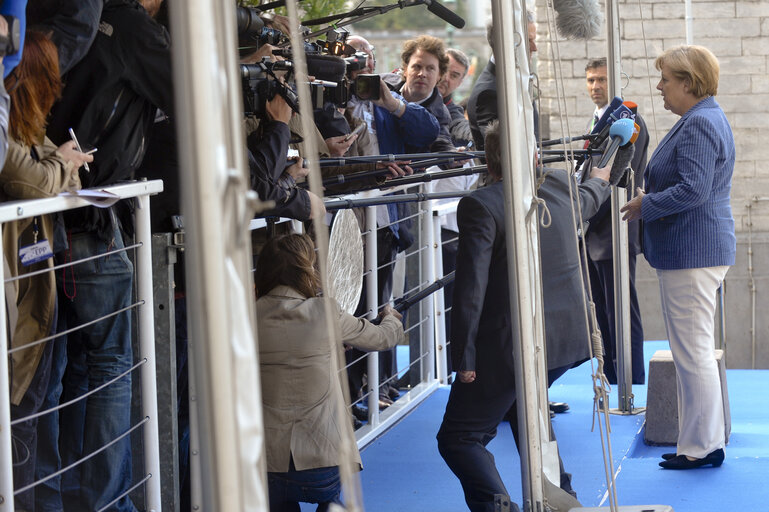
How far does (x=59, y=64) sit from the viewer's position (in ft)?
7.66

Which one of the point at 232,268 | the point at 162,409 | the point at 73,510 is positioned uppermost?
the point at 232,268

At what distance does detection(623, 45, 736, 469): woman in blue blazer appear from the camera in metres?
3.73

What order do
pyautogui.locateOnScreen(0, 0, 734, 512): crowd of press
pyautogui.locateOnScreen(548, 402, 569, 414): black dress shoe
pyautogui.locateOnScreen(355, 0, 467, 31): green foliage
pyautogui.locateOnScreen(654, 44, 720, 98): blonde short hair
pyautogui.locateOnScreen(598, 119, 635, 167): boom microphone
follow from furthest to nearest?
1. pyautogui.locateOnScreen(355, 0, 467, 31): green foliage
2. pyautogui.locateOnScreen(548, 402, 569, 414): black dress shoe
3. pyautogui.locateOnScreen(654, 44, 720, 98): blonde short hair
4. pyautogui.locateOnScreen(598, 119, 635, 167): boom microphone
5. pyautogui.locateOnScreen(0, 0, 734, 512): crowd of press

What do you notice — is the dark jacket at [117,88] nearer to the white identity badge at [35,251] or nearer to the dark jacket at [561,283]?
the white identity badge at [35,251]

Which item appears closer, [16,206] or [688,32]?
[16,206]

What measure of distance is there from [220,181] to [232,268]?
0.11 meters

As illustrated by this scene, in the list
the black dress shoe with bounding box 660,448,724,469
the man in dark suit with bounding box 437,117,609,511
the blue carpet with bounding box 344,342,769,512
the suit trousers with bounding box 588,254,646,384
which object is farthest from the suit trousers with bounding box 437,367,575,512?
the suit trousers with bounding box 588,254,646,384

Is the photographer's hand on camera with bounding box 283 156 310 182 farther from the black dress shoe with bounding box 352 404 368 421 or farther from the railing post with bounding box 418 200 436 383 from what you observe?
the railing post with bounding box 418 200 436 383

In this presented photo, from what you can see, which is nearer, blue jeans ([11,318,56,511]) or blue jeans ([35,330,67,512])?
blue jeans ([11,318,56,511])

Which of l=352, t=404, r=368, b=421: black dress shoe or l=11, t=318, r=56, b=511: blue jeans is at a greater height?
l=11, t=318, r=56, b=511: blue jeans

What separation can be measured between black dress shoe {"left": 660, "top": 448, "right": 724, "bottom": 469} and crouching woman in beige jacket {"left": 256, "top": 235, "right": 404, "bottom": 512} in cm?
165

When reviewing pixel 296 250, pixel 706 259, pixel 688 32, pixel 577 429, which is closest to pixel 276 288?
pixel 296 250

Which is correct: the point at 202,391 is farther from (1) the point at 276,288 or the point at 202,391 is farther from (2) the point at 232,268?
(1) the point at 276,288

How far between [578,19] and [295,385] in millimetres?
1991
